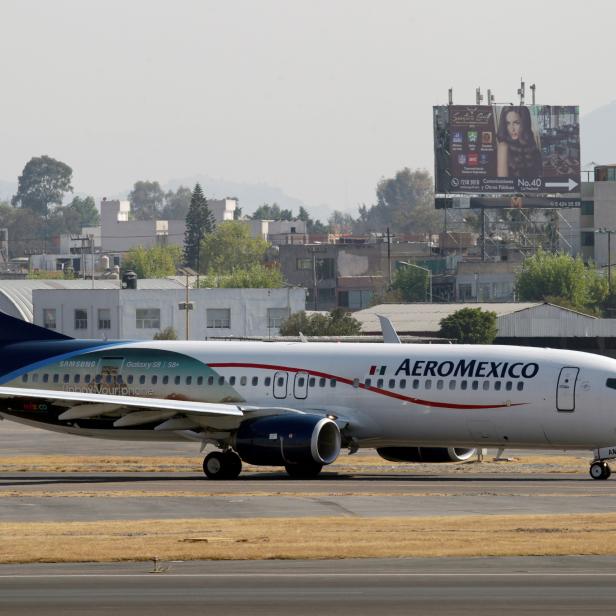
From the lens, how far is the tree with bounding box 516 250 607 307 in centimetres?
16800

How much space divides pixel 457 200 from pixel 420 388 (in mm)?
134487

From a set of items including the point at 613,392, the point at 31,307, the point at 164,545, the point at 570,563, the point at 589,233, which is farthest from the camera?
the point at 589,233

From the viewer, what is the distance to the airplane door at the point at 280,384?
156 feet

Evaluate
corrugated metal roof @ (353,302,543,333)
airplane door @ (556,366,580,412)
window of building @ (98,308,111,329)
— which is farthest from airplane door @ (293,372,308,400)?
window of building @ (98,308,111,329)

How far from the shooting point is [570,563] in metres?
26.9

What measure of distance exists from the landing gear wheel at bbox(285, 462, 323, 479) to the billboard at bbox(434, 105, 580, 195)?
12900 centimetres

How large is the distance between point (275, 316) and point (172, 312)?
8.34 metres

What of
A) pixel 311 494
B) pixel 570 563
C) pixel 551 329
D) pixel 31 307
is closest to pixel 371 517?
pixel 311 494

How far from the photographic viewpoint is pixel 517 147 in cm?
17700

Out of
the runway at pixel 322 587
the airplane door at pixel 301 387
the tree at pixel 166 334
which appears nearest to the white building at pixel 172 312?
the tree at pixel 166 334

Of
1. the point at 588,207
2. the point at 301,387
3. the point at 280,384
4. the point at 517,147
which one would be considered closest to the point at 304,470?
the point at 301,387

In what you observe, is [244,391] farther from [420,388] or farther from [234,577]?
[234,577]

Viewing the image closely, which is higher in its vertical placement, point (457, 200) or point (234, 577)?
point (457, 200)

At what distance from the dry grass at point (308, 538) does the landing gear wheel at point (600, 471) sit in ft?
34.4
